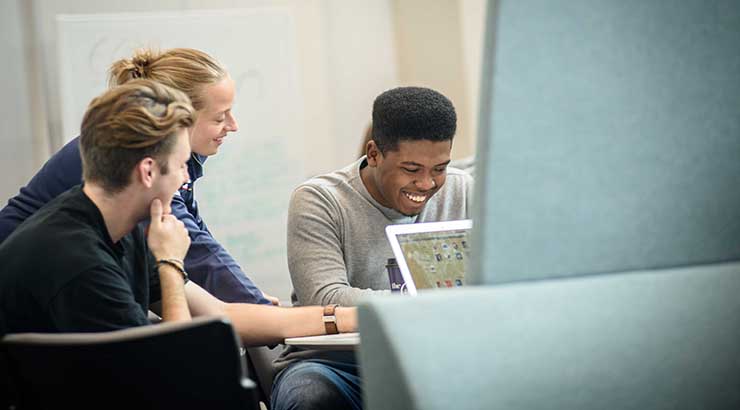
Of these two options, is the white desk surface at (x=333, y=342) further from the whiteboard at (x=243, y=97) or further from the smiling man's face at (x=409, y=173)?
the whiteboard at (x=243, y=97)

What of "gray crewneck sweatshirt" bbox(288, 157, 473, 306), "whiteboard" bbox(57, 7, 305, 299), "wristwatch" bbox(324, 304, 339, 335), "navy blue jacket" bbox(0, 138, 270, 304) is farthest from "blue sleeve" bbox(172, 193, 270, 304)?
"whiteboard" bbox(57, 7, 305, 299)

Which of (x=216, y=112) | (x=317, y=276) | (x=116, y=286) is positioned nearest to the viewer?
(x=116, y=286)

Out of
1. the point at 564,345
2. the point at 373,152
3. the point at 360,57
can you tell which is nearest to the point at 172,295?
the point at 373,152

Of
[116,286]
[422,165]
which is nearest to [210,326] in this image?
[116,286]

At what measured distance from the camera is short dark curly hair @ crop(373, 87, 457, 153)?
2.29m

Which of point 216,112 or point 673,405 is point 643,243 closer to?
point 673,405

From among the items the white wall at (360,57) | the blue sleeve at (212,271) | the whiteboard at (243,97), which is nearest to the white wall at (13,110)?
the whiteboard at (243,97)

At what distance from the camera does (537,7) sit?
1208 mm

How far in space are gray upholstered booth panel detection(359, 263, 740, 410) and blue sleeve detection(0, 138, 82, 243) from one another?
1.23m

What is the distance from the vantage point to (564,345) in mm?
1146

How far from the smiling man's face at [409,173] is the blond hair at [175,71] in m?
0.47

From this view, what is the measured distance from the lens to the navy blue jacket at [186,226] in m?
2.14

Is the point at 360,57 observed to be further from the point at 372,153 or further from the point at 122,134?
the point at 122,134

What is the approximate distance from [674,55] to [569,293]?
394 millimetres
